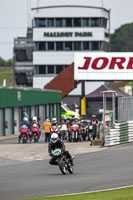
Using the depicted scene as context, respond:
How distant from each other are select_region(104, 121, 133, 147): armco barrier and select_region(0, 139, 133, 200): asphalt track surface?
13.9 feet

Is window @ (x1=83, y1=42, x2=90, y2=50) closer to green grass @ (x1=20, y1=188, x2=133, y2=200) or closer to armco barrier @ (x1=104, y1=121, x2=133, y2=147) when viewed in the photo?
armco barrier @ (x1=104, y1=121, x2=133, y2=147)

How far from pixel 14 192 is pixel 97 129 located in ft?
79.8

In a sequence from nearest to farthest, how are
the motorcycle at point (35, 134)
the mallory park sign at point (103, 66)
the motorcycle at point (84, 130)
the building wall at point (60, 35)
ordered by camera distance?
the motorcycle at point (84, 130) < the motorcycle at point (35, 134) < the mallory park sign at point (103, 66) < the building wall at point (60, 35)

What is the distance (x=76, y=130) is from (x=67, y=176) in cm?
1972

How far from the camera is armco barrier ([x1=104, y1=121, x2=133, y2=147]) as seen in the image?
36781mm

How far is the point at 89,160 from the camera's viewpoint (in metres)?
29.6

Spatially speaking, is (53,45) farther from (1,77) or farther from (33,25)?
(1,77)

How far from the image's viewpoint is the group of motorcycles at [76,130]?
4184cm

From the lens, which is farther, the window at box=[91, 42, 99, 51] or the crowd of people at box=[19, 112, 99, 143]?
the window at box=[91, 42, 99, 51]

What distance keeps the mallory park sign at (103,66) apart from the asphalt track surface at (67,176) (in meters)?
24.0

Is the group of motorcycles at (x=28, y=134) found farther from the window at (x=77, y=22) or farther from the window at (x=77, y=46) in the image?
the window at (x=77, y=22)

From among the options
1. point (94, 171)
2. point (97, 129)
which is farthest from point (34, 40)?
point (94, 171)

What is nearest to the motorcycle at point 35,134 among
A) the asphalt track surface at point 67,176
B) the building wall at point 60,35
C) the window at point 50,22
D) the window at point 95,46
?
the asphalt track surface at point 67,176

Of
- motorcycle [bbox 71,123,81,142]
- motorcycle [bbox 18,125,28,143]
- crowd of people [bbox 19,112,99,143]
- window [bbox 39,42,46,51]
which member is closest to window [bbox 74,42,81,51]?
window [bbox 39,42,46,51]
